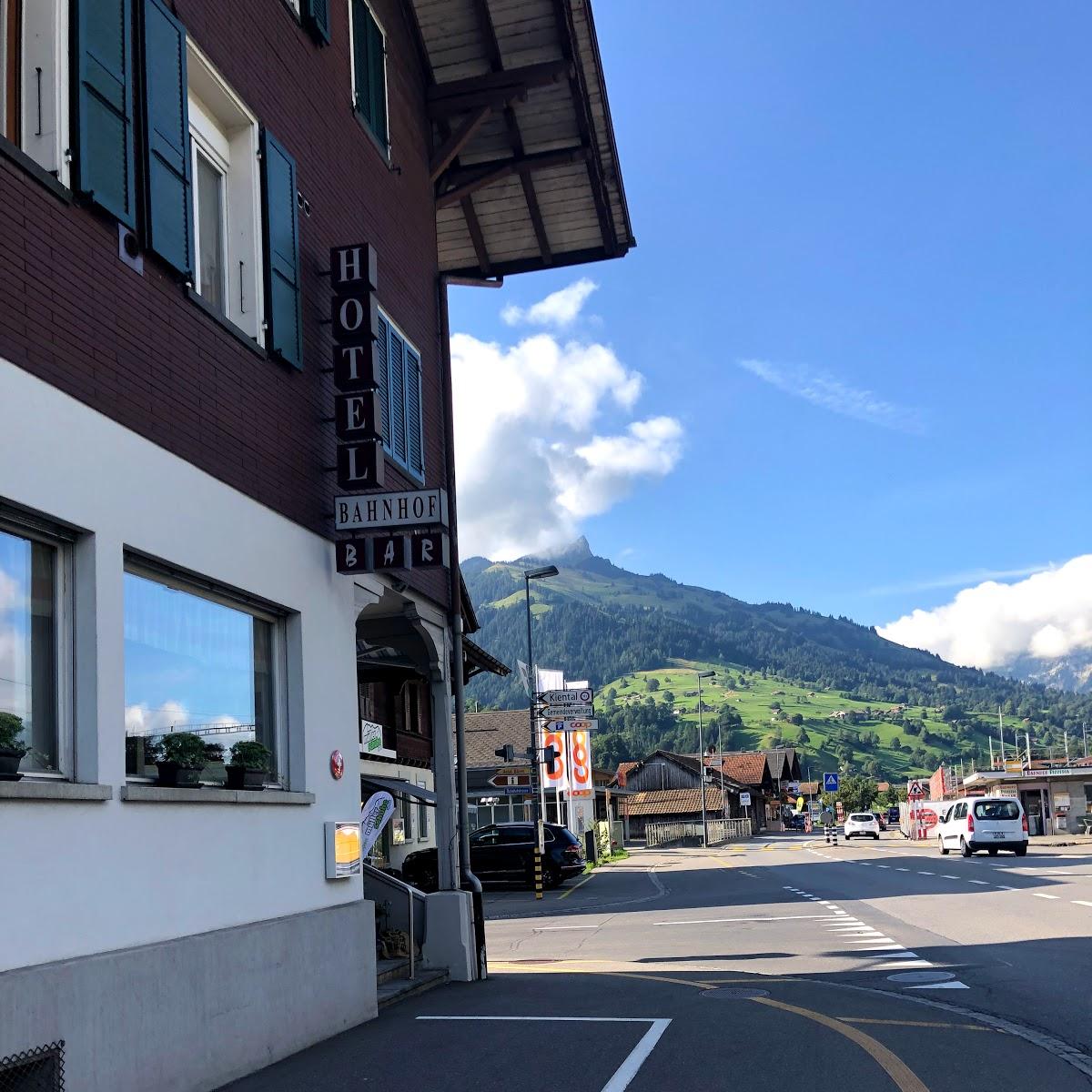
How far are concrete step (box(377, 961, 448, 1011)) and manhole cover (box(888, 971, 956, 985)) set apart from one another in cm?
437

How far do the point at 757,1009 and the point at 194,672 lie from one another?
5.34m

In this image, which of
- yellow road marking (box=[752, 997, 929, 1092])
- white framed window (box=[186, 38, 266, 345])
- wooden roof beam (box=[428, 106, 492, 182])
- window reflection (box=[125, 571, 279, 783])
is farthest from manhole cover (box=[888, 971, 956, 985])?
wooden roof beam (box=[428, 106, 492, 182])

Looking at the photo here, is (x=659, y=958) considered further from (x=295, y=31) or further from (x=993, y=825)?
(x=993, y=825)

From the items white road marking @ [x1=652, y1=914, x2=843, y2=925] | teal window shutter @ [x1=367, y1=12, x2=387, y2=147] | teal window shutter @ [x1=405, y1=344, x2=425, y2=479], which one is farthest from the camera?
white road marking @ [x1=652, y1=914, x2=843, y2=925]

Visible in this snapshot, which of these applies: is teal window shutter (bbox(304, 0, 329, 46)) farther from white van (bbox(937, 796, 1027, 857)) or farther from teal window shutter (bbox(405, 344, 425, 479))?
white van (bbox(937, 796, 1027, 857))

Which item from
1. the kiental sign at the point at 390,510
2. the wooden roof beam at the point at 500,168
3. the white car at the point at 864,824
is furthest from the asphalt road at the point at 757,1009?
the white car at the point at 864,824

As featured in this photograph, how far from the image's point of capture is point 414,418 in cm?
1452

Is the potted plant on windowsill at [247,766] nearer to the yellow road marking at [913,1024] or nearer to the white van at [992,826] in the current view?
the yellow road marking at [913,1024]

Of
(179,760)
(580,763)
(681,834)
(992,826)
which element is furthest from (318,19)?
(681,834)

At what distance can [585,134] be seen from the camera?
658 inches

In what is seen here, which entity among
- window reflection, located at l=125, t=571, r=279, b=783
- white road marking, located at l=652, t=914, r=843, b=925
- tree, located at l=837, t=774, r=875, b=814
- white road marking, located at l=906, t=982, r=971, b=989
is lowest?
tree, located at l=837, t=774, r=875, b=814

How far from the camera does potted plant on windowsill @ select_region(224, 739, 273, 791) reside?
9.49m

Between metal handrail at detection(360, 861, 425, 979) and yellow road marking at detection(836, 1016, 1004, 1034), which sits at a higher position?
metal handrail at detection(360, 861, 425, 979)

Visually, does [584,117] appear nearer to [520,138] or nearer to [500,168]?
[520,138]
